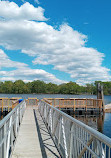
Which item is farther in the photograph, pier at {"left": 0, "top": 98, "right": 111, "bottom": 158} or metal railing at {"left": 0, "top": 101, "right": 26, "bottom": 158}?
metal railing at {"left": 0, "top": 101, "right": 26, "bottom": 158}

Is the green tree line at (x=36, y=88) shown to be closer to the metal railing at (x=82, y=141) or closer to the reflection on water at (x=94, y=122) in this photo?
the reflection on water at (x=94, y=122)

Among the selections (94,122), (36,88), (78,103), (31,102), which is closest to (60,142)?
(94,122)

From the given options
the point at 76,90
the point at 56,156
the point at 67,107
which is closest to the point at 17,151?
the point at 56,156

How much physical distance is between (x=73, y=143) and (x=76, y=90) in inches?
5426

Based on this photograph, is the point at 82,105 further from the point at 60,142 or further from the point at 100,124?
the point at 60,142

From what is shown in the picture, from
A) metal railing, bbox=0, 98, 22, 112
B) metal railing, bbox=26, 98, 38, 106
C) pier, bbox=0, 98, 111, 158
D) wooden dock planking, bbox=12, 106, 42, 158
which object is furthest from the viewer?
metal railing, bbox=26, 98, 38, 106

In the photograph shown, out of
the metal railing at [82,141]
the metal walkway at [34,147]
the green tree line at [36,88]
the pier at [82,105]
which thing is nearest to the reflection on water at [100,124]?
the pier at [82,105]

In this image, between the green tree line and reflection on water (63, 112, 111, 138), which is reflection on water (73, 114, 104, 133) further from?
the green tree line

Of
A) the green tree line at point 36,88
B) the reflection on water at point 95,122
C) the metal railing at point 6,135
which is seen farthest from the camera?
the green tree line at point 36,88

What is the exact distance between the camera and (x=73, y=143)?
4.00 meters

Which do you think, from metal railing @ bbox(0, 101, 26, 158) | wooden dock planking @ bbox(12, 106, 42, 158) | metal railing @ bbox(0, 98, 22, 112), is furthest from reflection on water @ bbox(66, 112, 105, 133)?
metal railing @ bbox(0, 101, 26, 158)

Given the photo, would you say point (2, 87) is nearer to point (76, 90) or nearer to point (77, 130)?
point (76, 90)

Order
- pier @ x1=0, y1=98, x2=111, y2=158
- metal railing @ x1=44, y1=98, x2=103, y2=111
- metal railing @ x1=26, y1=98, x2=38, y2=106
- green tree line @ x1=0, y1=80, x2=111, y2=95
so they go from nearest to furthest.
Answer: pier @ x1=0, y1=98, x2=111, y2=158 < metal railing @ x1=26, y1=98, x2=38, y2=106 < metal railing @ x1=44, y1=98, x2=103, y2=111 < green tree line @ x1=0, y1=80, x2=111, y2=95

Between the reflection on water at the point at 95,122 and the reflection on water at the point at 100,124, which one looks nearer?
the reflection on water at the point at 100,124
